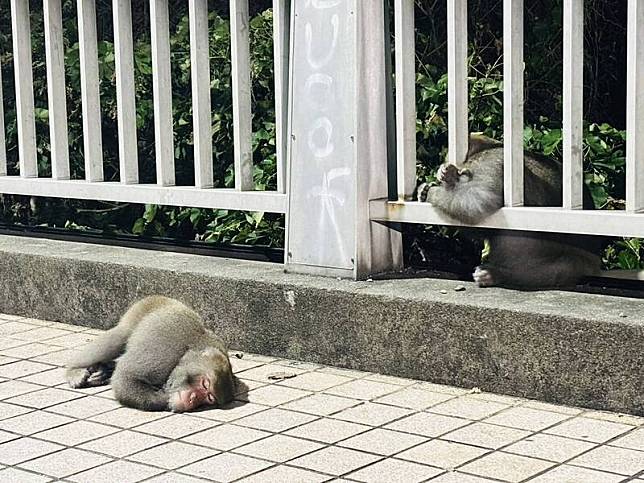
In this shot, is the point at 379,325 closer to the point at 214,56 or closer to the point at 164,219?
the point at 164,219

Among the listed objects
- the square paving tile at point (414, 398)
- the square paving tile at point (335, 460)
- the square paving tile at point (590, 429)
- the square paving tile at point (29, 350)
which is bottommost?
the square paving tile at point (335, 460)

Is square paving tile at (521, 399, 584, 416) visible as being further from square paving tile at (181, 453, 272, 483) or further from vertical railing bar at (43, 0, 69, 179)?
vertical railing bar at (43, 0, 69, 179)

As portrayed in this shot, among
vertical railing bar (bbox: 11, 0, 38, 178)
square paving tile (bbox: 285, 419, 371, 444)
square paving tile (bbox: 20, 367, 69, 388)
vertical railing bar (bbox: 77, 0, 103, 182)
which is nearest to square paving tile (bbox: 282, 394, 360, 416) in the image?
square paving tile (bbox: 285, 419, 371, 444)

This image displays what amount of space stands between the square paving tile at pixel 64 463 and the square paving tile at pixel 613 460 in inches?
73.4

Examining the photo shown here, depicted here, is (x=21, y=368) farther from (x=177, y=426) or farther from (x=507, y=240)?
(x=507, y=240)

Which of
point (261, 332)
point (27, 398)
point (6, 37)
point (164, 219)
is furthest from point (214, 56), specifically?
point (27, 398)

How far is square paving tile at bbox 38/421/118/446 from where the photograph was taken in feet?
16.8

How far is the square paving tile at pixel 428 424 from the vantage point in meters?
5.08

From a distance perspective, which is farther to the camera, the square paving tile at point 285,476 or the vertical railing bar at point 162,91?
the vertical railing bar at point 162,91

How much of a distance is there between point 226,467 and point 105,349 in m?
1.45

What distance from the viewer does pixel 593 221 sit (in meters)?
5.48

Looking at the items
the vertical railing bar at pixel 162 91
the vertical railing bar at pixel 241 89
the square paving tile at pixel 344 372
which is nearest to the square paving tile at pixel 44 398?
the square paving tile at pixel 344 372

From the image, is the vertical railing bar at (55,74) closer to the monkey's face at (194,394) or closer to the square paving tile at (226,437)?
the monkey's face at (194,394)

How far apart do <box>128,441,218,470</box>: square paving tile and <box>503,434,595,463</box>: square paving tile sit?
1.22 metres
